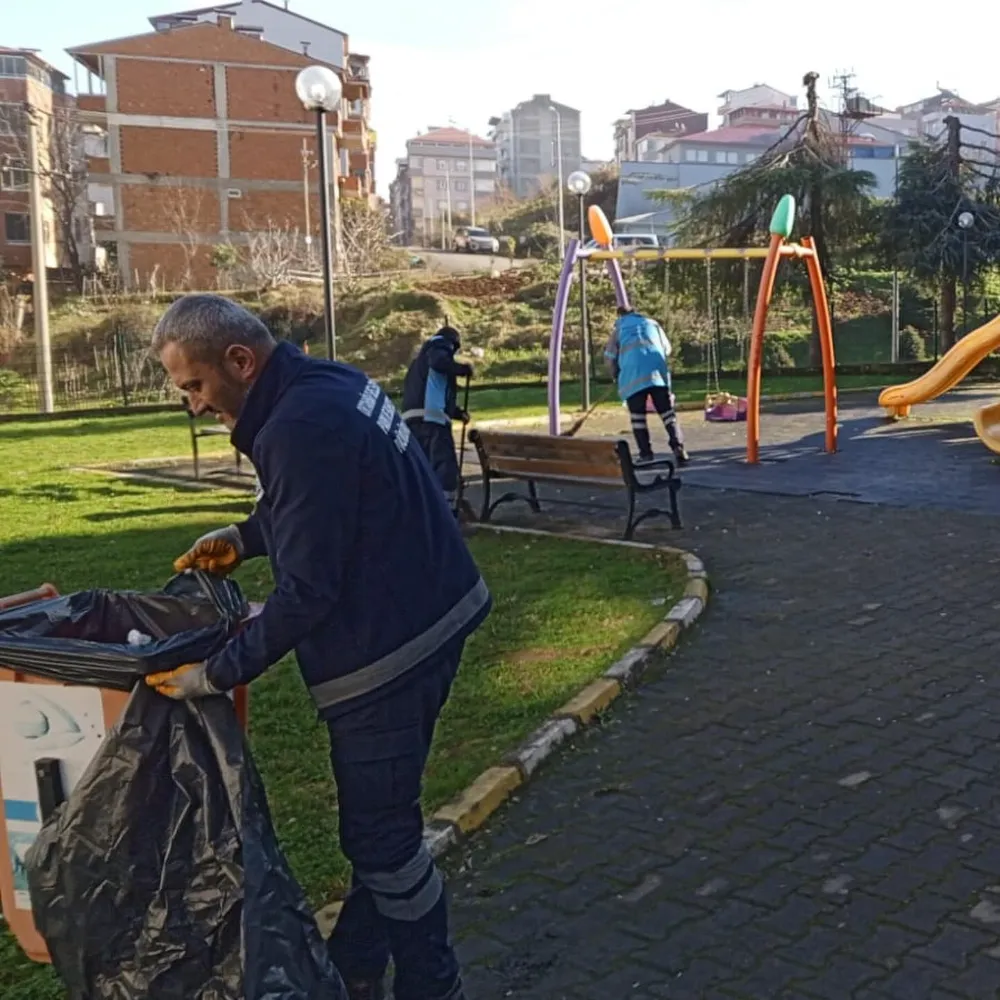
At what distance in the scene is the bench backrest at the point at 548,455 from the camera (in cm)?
872

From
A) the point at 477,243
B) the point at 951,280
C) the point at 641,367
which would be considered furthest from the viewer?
the point at 477,243

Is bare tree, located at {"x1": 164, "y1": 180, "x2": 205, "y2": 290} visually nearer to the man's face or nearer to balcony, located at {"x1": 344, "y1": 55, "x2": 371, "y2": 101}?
balcony, located at {"x1": 344, "y1": 55, "x2": 371, "y2": 101}

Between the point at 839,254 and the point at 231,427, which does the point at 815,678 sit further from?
the point at 839,254

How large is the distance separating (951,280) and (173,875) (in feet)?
93.3

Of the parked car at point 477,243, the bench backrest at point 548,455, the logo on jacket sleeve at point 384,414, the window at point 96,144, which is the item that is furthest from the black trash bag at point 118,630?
the parked car at point 477,243

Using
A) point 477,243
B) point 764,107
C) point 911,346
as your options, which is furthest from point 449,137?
point 911,346

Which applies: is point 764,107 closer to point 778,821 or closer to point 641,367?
point 641,367

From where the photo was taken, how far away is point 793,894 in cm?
338

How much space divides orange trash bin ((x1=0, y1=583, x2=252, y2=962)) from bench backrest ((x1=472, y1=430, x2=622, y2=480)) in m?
6.25

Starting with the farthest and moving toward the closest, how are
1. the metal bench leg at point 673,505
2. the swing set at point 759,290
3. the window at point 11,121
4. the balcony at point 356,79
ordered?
the balcony at point 356,79 → the window at point 11,121 → the swing set at point 759,290 → the metal bench leg at point 673,505

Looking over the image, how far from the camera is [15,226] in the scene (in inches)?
1912

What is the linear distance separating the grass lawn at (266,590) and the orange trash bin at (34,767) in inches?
14.8

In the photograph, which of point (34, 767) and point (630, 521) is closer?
point (34, 767)

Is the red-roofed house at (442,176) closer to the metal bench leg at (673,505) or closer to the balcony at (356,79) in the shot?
the balcony at (356,79)
